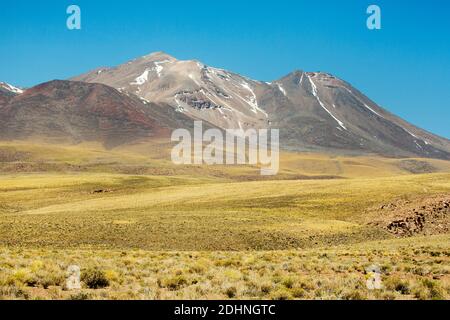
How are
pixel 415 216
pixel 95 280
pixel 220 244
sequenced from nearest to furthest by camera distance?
1. pixel 95 280
2. pixel 220 244
3. pixel 415 216

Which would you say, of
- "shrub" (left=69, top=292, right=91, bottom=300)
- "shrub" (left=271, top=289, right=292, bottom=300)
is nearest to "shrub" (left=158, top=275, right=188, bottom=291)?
"shrub" (left=69, top=292, right=91, bottom=300)

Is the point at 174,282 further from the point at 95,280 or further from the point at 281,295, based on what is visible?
the point at 281,295

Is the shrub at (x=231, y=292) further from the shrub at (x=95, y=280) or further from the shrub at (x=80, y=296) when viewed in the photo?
the shrub at (x=95, y=280)

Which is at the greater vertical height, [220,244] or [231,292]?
[231,292]

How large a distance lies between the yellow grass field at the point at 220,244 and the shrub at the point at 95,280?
0.24 ft

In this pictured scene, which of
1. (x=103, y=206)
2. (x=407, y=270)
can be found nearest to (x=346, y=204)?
(x=103, y=206)

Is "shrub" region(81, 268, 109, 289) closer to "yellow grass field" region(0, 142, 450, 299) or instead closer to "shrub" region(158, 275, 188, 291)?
"yellow grass field" region(0, 142, 450, 299)

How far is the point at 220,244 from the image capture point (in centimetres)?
3947

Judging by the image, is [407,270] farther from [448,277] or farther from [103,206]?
[103,206]

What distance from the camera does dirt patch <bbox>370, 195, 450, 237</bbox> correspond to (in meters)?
49.5

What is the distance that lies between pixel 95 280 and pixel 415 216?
43187mm

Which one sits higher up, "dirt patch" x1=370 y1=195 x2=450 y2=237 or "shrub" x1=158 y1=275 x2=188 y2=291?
"shrub" x1=158 y1=275 x2=188 y2=291

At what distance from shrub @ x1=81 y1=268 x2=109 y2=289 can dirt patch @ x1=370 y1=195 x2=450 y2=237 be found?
119 feet

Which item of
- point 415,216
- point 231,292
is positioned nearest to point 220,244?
point 231,292
